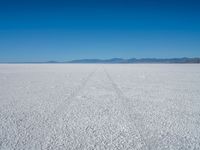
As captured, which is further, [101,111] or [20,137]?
[101,111]

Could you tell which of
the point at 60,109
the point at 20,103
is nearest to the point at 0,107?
the point at 20,103

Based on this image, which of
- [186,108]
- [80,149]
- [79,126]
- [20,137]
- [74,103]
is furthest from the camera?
[74,103]

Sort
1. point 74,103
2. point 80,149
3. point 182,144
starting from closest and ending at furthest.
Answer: point 80,149 → point 182,144 → point 74,103

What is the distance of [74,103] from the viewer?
5.64 meters

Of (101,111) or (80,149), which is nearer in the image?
(80,149)

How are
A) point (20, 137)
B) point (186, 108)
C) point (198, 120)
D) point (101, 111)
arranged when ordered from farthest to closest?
point (186, 108) < point (101, 111) < point (198, 120) < point (20, 137)

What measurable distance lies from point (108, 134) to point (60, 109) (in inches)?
75.3

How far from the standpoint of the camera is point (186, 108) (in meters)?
5.20

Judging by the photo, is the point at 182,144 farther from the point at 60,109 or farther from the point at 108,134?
the point at 60,109

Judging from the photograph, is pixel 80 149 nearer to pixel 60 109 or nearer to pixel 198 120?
pixel 60 109

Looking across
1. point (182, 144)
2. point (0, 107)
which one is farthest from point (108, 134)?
point (0, 107)

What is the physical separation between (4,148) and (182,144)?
8.23 feet

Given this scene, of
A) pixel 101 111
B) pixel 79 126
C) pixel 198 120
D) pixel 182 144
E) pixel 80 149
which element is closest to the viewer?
pixel 80 149

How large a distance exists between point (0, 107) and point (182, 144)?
4.29m
